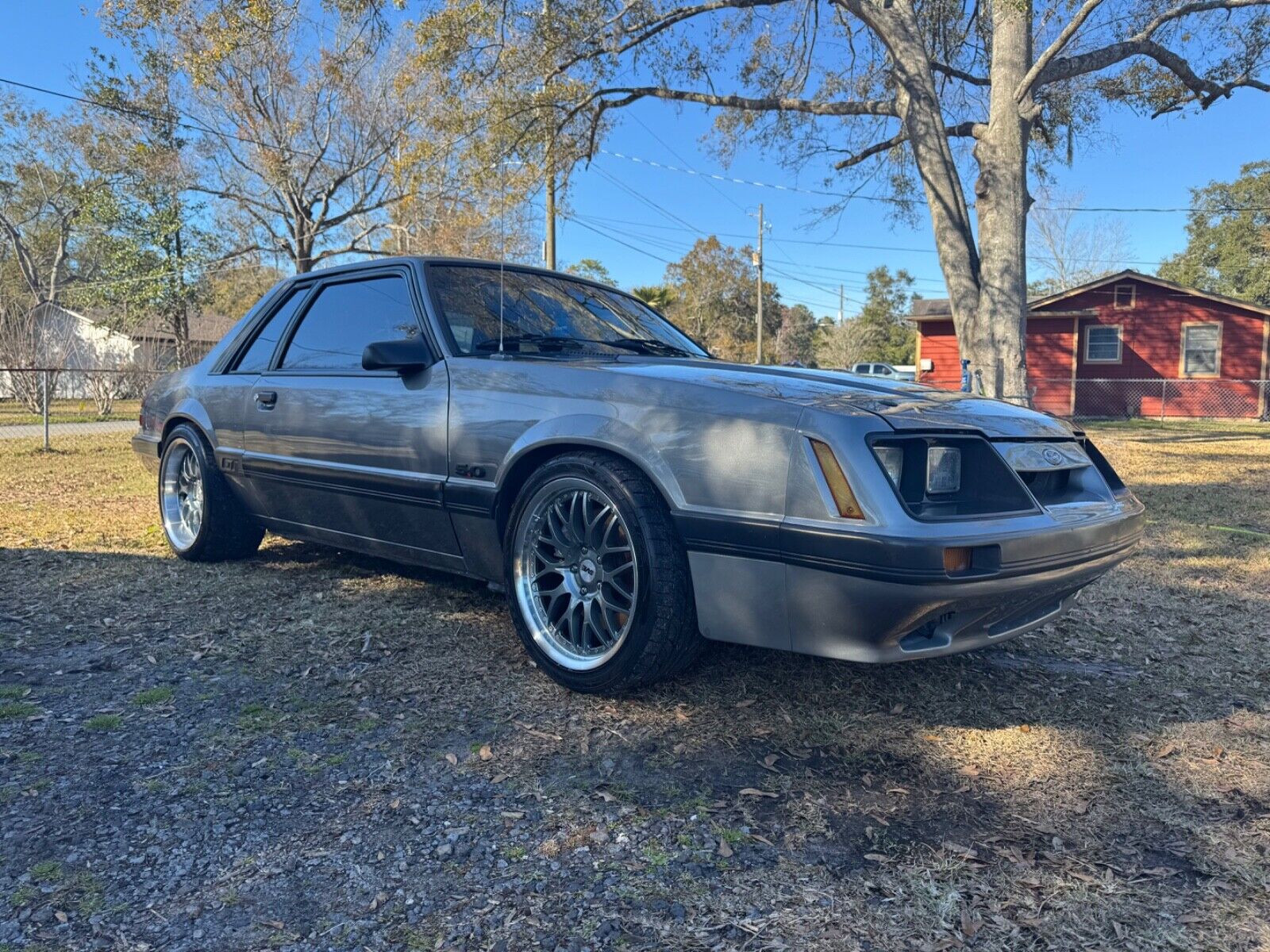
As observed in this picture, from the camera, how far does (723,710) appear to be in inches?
113

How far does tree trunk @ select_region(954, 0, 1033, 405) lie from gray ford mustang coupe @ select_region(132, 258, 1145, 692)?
774 centimetres

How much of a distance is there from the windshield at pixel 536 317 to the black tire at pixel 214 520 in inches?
70.8

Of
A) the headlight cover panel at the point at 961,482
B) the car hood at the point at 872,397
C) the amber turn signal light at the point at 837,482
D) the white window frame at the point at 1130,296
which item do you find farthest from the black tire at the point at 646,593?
the white window frame at the point at 1130,296

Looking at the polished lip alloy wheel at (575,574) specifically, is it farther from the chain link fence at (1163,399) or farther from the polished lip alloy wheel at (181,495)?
the chain link fence at (1163,399)

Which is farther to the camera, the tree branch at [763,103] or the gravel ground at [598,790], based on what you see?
the tree branch at [763,103]

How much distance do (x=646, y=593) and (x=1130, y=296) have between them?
25.8 m

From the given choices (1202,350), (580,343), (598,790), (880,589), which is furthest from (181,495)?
(1202,350)

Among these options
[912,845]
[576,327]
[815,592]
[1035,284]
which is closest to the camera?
[912,845]

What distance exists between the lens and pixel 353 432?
368 centimetres

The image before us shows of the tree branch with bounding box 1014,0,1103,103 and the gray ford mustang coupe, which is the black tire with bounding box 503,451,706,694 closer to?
the gray ford mustang coupe

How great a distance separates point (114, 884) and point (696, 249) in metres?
51.4

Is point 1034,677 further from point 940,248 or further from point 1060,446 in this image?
point 940,248

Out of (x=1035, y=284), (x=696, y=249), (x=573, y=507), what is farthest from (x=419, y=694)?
(x=1035, y=284)

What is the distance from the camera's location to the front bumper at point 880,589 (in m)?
2.31
